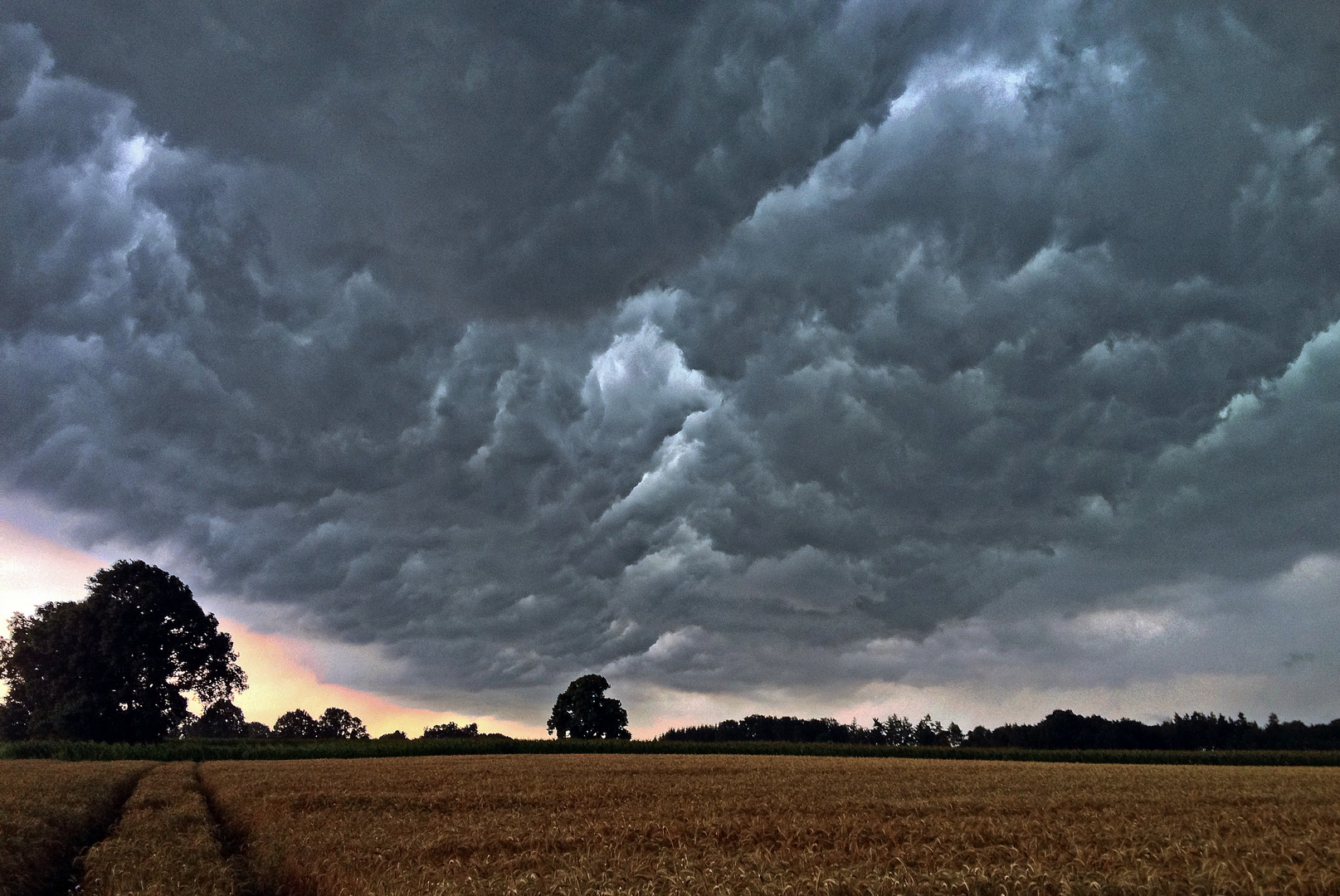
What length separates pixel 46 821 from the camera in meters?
17.8

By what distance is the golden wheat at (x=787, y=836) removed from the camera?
870cm

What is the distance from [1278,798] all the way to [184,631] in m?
99.4

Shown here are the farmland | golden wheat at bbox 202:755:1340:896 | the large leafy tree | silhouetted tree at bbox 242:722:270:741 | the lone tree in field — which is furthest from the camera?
silhouetted tree at bbox 242:722:270:741

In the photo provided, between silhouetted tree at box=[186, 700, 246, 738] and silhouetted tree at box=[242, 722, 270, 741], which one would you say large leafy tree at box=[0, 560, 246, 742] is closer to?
silhouetted tree at box=[186, 700, 246, 738]

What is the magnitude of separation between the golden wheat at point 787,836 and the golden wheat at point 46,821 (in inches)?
129

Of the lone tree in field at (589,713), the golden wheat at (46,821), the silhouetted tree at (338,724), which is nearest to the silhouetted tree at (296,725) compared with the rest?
the silhouetted tree at (338,724)

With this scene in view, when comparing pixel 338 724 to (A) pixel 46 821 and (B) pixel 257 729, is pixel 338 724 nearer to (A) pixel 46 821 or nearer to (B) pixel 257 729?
(B) pixel 257 729

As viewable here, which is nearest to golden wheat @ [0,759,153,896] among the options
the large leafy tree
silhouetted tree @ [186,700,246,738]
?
the large leafy tree

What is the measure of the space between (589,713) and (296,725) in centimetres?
8716

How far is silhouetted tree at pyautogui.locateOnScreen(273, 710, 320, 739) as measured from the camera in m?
175

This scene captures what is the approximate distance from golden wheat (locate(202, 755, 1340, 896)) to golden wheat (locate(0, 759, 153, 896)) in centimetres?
328

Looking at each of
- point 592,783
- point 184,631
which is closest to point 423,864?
point 592,783

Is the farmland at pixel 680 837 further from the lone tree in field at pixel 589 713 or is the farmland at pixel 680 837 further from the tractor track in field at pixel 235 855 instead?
the lone tree in field at pixel 589 713

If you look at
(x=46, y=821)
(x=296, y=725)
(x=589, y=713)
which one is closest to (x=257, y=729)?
(x=296, y=725)
